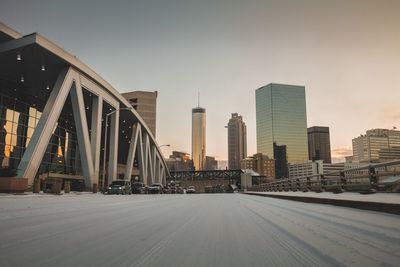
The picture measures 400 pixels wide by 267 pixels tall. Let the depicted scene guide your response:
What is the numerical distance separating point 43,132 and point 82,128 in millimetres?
8495

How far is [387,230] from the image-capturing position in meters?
4.95

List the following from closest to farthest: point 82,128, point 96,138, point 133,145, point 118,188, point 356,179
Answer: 1. point 356,179
2. point 118,188
3. point 82,128
4. point 96,138
5. point 133,145

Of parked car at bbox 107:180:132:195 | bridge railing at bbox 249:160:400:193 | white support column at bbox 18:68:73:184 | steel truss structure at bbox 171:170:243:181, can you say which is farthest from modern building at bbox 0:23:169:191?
steel truss structure at bbox 171:170:243:181

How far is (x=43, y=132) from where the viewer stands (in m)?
35.3

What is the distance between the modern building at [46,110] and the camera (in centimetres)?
3441

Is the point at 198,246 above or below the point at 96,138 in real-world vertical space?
below

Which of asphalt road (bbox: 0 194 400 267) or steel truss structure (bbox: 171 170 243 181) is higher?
steel truss structure (bbox: 171 170 243 181)

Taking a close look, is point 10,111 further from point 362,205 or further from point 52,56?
point 362,205

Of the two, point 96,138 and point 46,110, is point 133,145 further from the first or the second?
point 46,110

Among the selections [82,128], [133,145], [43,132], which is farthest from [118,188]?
[133,145]

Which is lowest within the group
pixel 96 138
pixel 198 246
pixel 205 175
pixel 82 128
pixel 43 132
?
pixel 198 246

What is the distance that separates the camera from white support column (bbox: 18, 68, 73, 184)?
3325 cm

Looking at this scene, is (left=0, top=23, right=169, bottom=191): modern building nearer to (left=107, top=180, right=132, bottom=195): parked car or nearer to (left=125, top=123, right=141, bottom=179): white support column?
(left=107, top=180, right=132, bottom=195): parked car

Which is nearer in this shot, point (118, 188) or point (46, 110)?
point (46, 110)
